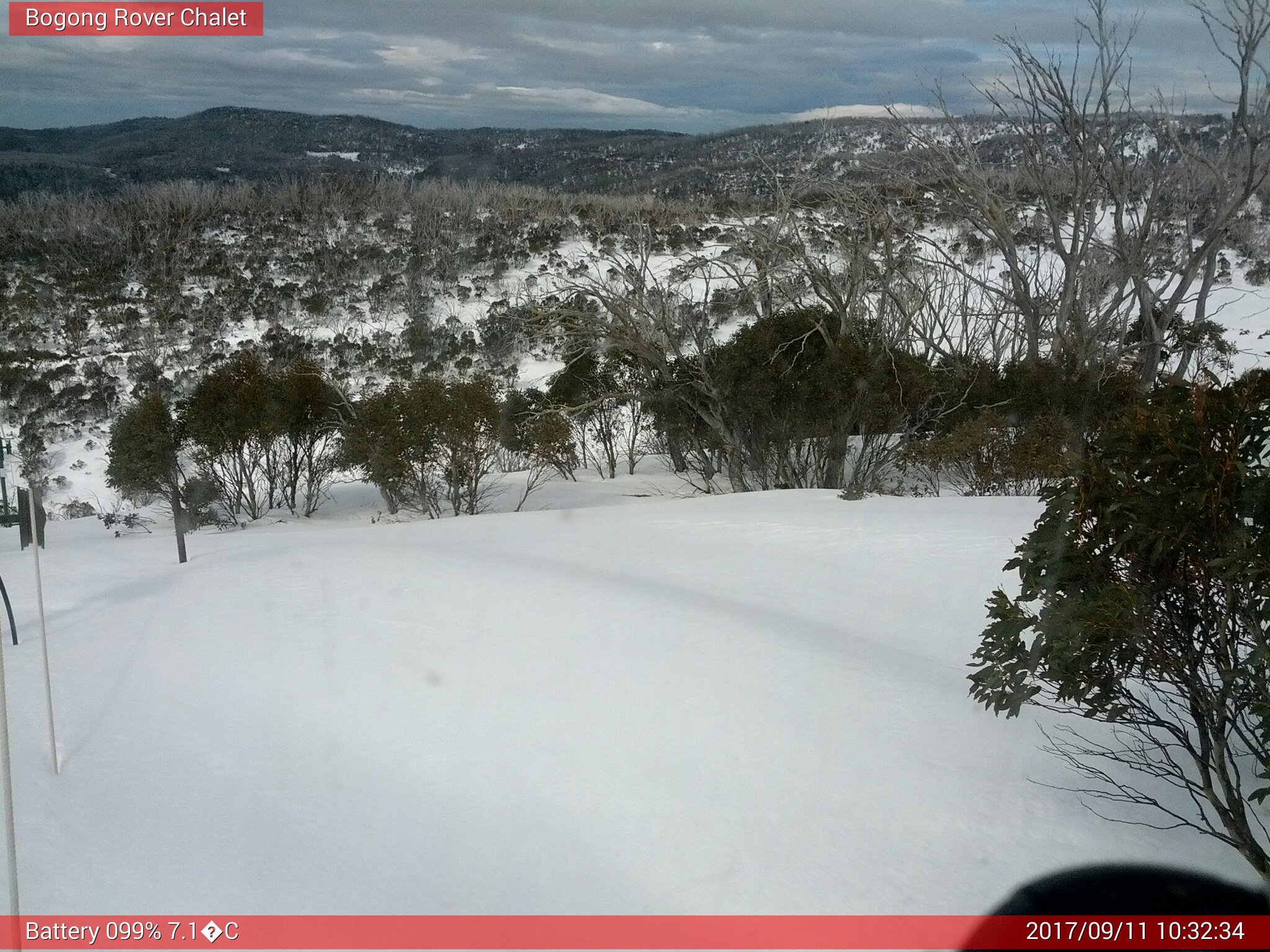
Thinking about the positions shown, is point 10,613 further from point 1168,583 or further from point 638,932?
point 1168,583

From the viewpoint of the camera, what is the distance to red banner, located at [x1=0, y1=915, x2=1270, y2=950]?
2.93 metres

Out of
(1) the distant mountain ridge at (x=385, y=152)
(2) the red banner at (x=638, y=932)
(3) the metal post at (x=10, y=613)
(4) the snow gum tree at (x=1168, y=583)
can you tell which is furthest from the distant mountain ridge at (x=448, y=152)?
(4) the snow gum tree at (x=1168, y=583)

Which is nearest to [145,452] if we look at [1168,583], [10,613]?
[10,613]

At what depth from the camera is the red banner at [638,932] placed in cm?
293

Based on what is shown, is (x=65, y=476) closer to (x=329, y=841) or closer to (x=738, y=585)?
(x=738, y=585)

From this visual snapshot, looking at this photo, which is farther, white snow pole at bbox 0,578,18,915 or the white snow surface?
the white snow surface

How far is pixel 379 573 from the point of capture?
676cm

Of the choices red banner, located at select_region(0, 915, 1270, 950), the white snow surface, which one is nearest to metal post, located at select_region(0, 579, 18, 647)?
the white snow surface

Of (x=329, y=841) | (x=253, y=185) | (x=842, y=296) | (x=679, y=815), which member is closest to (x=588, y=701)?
(x=679, y=815)

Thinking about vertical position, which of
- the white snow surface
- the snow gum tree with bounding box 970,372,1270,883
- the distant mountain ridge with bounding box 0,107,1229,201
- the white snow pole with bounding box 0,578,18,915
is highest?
the distant mountain ridge with bounding box 0,107,1229,201

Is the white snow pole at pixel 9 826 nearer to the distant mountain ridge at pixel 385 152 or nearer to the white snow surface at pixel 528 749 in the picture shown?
the white snow surface at pixel 528 749

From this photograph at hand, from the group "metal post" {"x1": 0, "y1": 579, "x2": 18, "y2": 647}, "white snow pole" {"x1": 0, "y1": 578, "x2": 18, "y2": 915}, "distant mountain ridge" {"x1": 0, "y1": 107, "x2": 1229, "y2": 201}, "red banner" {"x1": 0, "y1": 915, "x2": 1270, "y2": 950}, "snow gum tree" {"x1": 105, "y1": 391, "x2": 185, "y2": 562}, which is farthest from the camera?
"distant mountain ridge" {"x1": 0, "y1": 107, "x2": 1229, "y2": 201}

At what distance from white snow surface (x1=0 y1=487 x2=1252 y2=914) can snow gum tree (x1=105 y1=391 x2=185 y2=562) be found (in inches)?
288

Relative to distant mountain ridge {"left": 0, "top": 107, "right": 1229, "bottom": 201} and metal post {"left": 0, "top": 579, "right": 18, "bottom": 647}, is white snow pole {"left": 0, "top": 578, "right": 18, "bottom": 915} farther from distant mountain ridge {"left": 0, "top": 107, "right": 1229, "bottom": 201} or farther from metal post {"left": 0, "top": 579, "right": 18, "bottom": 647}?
distant mountain ridge {"left": 0, "top": 107, "right": 1229, "bottom": 201}
